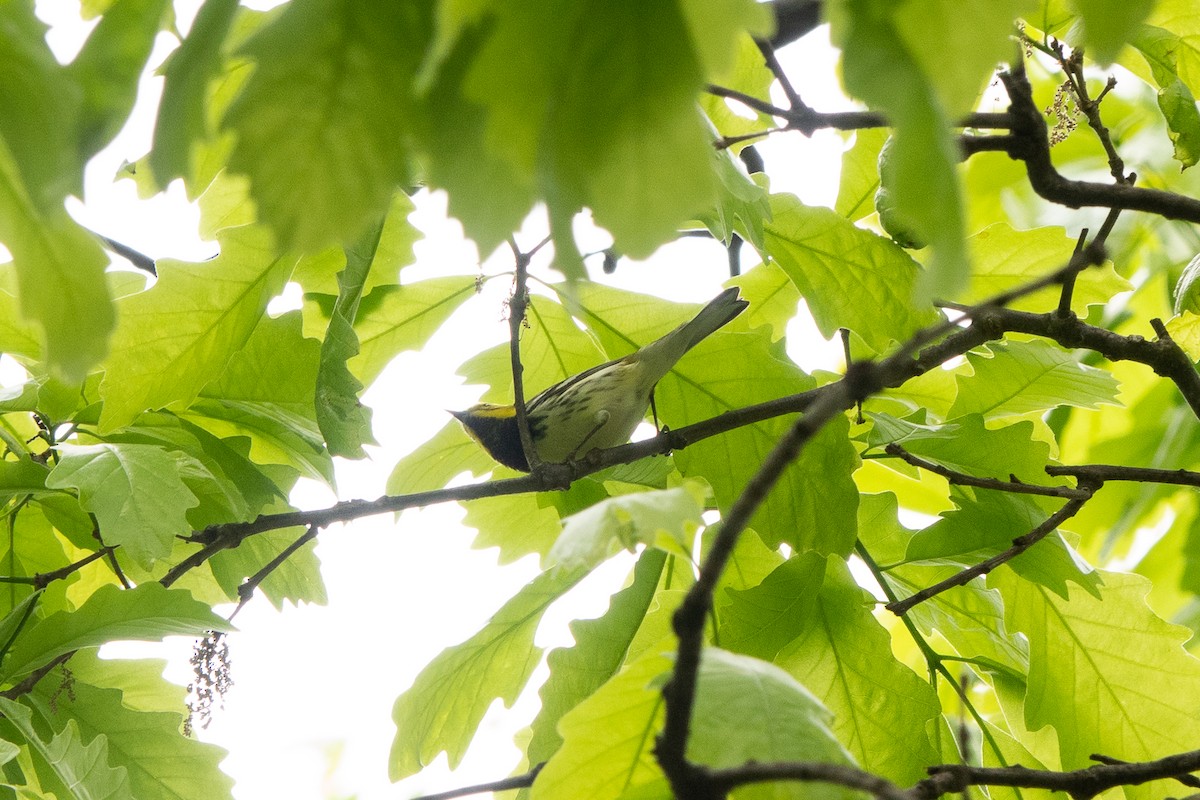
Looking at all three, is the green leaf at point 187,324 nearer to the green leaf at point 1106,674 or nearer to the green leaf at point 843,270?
the green leaf at point 843,270

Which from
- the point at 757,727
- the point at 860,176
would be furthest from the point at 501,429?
the point at 757,727

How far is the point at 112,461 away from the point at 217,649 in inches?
12.5

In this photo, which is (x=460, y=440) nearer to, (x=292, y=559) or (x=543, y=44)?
(x=292, y=559)

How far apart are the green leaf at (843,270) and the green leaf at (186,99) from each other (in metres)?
1.07

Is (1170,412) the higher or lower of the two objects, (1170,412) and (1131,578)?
the higher

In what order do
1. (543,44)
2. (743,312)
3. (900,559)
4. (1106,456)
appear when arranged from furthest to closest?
(1106,456), (743,312), (900,559), (543,44)

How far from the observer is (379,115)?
45 centimetres

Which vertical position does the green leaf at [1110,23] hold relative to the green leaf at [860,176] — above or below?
below

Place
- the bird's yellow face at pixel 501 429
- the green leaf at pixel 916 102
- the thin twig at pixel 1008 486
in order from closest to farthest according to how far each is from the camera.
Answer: the green leaf at pixel 916 102 → the thin twig at pixel 1008 486 → the bird's yellow face at pixel 501 429

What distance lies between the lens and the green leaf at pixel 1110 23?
1.28ft

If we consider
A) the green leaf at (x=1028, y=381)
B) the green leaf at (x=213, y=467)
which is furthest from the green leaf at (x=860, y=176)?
the green leaf at (x=213, y=467)

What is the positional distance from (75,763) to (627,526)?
2.78ft

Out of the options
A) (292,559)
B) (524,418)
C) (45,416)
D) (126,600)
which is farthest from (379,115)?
(292,559)

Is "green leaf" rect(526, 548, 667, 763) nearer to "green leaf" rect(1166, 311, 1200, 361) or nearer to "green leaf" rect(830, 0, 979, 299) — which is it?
"green leaf" rect(1166, 311, 1200, 361)
